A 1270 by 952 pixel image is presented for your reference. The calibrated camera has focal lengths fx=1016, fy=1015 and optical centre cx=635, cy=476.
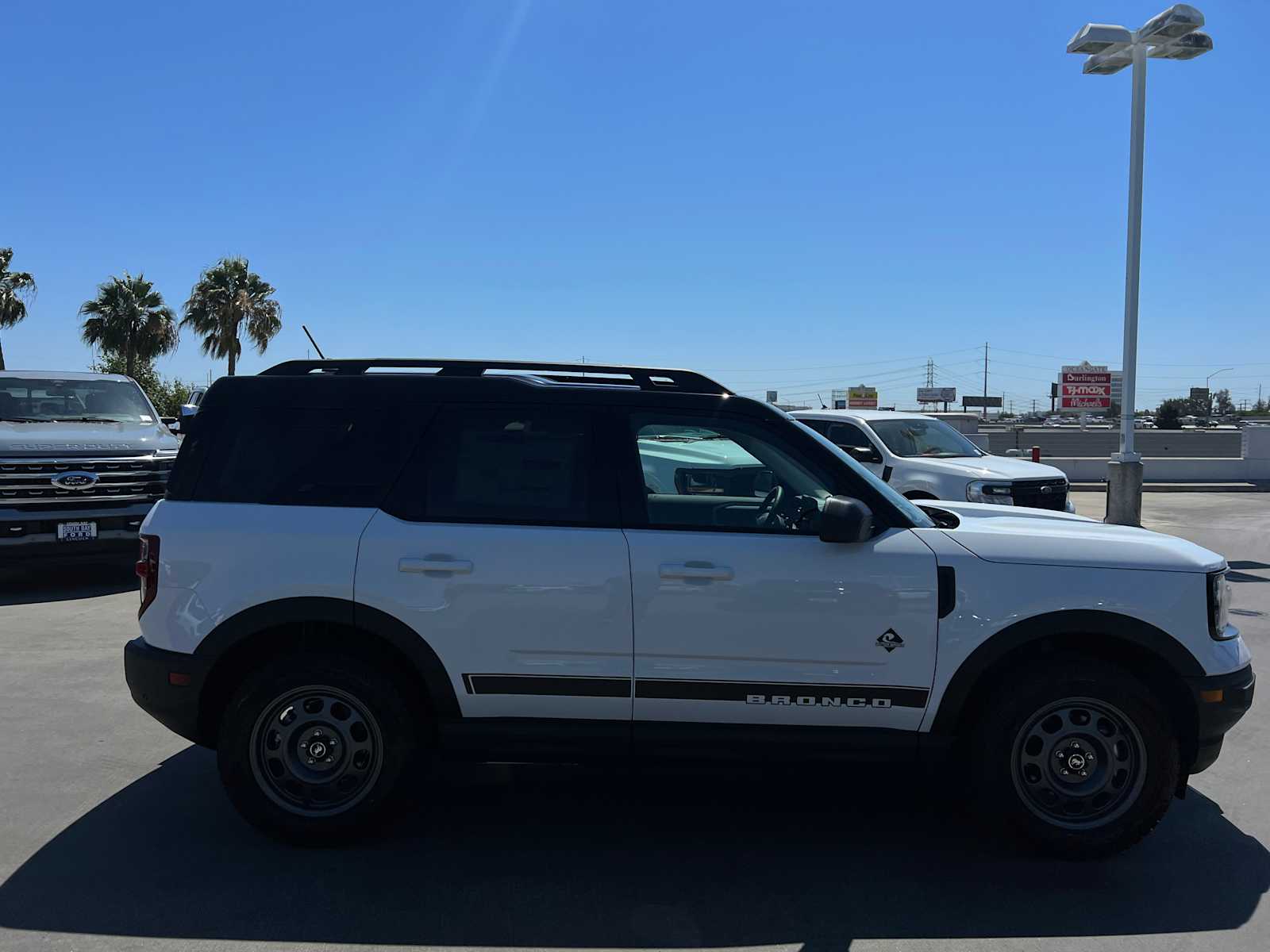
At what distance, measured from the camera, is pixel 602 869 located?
13.0ft

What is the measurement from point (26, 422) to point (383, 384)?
8.21 m

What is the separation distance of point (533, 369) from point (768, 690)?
1.83m

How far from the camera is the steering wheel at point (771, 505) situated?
13.6ft

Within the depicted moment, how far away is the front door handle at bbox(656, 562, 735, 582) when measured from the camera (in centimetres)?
396

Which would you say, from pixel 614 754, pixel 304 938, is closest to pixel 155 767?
pixel 304 938

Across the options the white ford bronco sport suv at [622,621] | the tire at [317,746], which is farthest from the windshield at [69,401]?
the tire at [317,746]

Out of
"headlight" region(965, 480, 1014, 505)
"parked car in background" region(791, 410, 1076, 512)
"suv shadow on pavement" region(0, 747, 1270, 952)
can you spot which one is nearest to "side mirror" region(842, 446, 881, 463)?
"parked car in background" region(791, 410, 1076, 512)

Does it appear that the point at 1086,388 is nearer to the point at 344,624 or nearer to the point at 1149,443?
the point at 1149,443

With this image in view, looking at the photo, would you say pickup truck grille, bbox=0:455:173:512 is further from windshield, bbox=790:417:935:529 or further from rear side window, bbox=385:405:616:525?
windshield, bbox=790:417:935:529

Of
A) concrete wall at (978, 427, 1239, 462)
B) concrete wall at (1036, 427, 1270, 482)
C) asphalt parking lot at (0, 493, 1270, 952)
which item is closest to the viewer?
asphalt parking lot at (0, 493, 1270, 952)

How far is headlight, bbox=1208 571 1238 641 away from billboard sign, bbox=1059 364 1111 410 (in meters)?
36.3

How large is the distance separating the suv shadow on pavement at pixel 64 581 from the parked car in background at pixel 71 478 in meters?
0.28

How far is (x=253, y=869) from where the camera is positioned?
12.9 ft

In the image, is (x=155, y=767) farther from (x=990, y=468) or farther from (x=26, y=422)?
(x=990, y=468)
